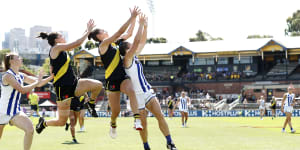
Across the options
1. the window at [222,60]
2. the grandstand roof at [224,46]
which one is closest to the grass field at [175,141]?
the grandstand roof at [224,46]

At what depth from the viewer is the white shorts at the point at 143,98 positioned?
412 inches

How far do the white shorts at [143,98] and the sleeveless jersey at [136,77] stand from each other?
75 millimetres

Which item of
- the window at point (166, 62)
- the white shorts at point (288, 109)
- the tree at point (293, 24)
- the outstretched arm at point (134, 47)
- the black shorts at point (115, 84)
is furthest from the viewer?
the tree at point (293, 24)

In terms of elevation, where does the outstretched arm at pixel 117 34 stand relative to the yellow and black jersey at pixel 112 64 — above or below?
above

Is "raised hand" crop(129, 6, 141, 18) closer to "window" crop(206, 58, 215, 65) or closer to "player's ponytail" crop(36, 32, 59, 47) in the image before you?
"player's ponytail" crop(36, 32, 59, 47)

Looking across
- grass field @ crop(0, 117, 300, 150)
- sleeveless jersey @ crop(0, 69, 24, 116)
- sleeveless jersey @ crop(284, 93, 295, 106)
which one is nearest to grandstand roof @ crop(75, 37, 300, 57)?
sleeveless jersey @ crop(284, 93, 295, 106)

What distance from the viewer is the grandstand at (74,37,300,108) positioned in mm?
57688

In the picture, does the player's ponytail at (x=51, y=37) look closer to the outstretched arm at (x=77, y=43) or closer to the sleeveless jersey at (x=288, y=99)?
the outstretched arm at (x=77, y=43)

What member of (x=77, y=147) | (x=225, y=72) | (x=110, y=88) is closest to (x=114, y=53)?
(x=110, y=88)

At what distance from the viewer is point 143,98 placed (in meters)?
10.5

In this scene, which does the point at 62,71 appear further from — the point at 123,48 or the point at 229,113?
the point at 229,113

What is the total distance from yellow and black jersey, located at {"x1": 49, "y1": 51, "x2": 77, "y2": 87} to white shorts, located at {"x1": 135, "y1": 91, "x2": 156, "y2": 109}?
158 centimetres

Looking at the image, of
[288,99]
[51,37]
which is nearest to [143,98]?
[51,37]

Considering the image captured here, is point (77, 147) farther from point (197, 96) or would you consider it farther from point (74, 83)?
point (197, 96)
